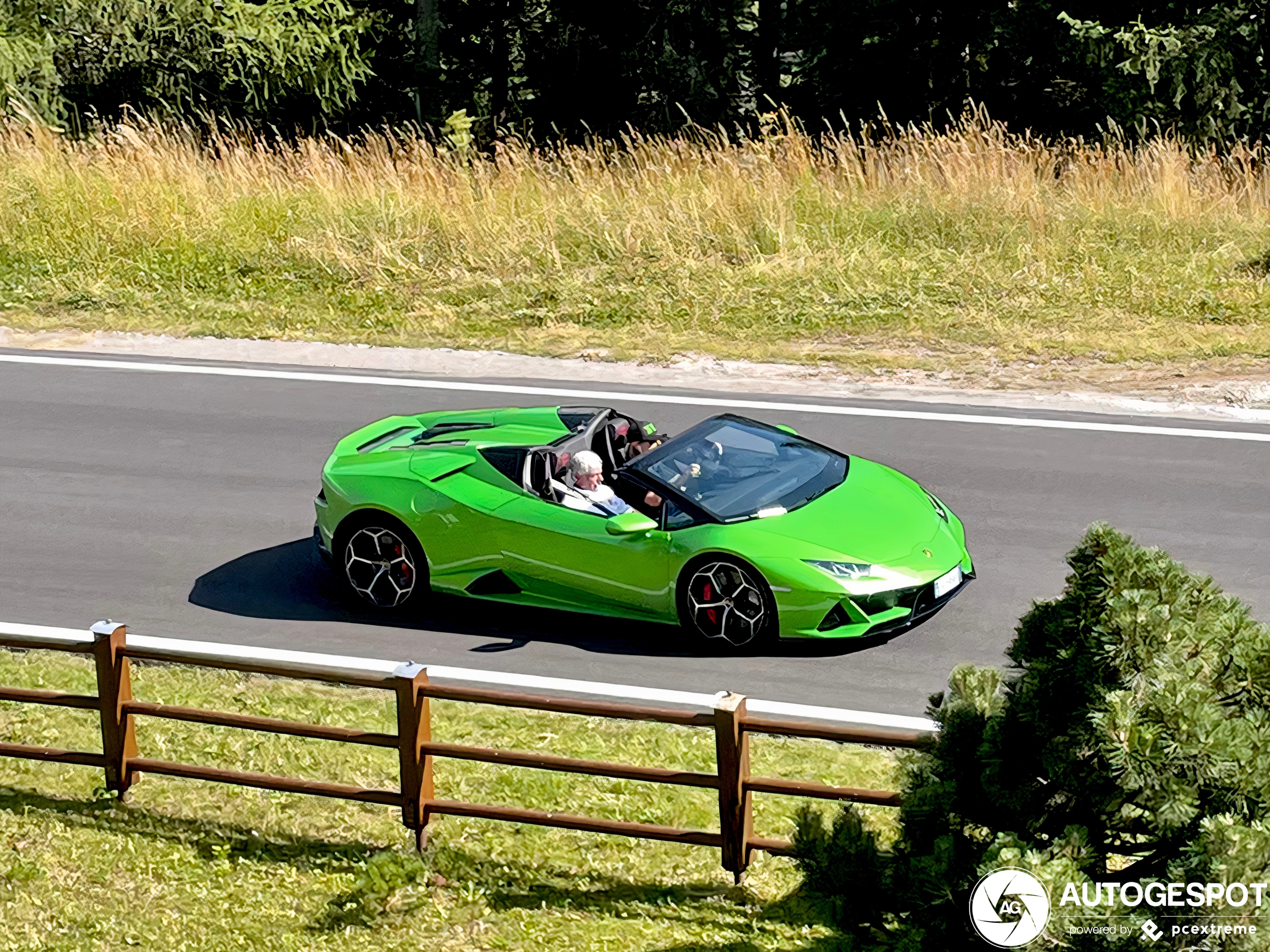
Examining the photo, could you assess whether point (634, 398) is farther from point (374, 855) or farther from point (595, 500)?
point (374, 855)

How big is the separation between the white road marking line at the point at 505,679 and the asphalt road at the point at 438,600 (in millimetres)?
102

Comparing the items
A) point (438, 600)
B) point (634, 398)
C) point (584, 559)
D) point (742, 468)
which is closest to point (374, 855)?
point (584, 559)

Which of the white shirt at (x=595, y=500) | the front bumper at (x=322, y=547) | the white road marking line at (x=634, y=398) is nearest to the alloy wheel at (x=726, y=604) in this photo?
→ the white shirt at (x=595, y=500)

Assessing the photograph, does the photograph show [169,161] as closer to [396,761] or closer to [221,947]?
[396,761]

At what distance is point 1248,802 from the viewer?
4770mm

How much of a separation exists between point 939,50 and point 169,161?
17093 millimetres

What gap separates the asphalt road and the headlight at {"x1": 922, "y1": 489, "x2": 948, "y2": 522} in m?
0.58

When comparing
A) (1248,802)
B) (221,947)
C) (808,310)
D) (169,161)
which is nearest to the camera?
→ (1248,802)

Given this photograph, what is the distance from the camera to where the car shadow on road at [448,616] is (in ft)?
36.5

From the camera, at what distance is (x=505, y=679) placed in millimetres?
10938

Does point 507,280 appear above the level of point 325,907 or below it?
above

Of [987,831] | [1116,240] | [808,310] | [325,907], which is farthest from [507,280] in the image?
[987,831]

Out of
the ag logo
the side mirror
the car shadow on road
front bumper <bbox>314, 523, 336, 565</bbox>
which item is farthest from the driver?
the ag logo

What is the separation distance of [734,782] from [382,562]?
489 centimetres
